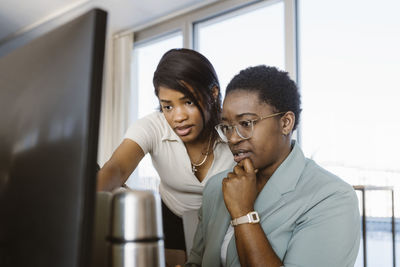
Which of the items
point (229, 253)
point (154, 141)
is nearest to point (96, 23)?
point (229, 253)

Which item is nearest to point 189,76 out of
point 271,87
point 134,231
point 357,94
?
point 271,87

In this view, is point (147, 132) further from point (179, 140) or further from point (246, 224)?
point (246, 224)

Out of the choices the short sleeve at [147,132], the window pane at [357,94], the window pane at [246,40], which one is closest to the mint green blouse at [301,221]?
the short sleeve at [147,132]

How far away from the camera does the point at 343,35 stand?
348 cm

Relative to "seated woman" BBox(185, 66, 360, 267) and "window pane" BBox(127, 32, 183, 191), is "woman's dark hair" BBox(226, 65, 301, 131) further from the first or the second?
"window pane" BBox(127, 32, 183, 191)

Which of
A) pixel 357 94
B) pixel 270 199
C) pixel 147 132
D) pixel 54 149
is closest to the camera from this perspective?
pixel 54 149

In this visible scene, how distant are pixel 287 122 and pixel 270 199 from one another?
26 centimetres

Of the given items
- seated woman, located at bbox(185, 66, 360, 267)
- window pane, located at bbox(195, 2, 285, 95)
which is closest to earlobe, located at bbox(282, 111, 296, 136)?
seated woman, located at bbox(185, 66, 360, 267)

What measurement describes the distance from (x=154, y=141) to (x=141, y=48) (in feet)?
→ 12.4

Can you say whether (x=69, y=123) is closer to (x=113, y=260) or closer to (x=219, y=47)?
(x=113, y=260)

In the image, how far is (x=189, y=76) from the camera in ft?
5.38

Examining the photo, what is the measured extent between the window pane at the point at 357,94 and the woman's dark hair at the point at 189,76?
159 centimetres

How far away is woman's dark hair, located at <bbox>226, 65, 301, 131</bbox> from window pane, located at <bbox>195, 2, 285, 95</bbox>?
240 centimetres

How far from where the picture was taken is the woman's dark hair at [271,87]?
1303 mm
